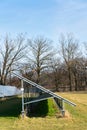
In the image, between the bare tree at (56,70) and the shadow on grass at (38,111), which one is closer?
the shadow on grass at (38,111)

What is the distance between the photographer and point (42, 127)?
504 inches

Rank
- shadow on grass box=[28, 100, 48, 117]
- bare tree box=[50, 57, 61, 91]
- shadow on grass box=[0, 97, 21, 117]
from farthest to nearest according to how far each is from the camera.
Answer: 1. bare tree box=[50, 57, 61, 91]
2. shadow on grass box=[0, 97, 21, 117]
3. shadow on grass box=[28, 100, 48, 117]

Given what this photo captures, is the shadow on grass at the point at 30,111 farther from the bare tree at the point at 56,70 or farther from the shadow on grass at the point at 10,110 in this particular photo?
the bare tree at the point at 56,70

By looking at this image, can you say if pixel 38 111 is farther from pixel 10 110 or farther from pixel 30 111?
pixel 10 110

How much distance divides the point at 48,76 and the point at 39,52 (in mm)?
6095

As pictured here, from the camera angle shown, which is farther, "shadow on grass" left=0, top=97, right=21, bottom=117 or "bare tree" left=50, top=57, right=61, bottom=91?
"bare tree" left=50, top=57, right=61, bottom=91

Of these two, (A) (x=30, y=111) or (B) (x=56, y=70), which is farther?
(B) (x=56, y=70)

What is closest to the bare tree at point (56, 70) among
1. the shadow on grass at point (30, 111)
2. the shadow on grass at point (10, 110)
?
the shadow on grass at point (10, 110)

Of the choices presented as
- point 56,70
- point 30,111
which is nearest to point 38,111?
point 30,111

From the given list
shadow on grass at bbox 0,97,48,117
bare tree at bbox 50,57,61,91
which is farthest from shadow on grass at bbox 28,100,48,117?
bare tree at bbox 50,57,61,91

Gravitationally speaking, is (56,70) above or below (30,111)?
above

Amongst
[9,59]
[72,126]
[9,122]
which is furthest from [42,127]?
[9,59]

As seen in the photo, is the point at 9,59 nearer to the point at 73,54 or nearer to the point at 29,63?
the point at 29,63

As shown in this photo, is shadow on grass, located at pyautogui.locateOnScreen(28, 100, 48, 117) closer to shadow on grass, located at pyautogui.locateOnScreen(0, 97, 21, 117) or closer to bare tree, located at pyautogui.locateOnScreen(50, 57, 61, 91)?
shadow on grass, located at pyautogui.locateOnScreen(0, 97, 21, 117)
